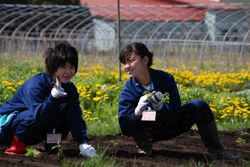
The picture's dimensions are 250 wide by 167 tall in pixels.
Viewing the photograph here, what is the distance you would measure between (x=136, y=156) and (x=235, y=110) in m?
2.72

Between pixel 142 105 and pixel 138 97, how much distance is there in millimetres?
238

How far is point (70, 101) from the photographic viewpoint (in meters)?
5.06

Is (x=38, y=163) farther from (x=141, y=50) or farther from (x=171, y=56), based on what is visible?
(x=171, y=56)

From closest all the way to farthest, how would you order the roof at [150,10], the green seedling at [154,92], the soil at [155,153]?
the soil at [155,153], the green seedling at [154,92], the roof at [150,10]

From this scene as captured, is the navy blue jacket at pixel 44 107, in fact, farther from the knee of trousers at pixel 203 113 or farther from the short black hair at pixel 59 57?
the knee of trousers at pixel 203 113

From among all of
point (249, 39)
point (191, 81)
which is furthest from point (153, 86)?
point (249, 39)

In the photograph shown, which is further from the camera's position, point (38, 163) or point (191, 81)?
point (191, 81)

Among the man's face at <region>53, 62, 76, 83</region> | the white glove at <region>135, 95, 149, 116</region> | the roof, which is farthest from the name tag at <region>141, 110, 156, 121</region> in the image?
the roof

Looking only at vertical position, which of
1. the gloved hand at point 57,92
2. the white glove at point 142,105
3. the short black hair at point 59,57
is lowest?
the white glove at point 142,105

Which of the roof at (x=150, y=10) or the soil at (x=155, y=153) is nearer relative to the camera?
the soil at (x=155, y=153)

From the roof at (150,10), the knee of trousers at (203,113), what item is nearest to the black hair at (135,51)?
the knee of trousers at (203,113)

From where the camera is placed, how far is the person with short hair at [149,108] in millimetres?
Answer: 5047

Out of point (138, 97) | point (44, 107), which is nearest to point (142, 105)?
point (138, 97)

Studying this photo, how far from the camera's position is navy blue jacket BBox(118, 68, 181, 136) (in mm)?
5043
